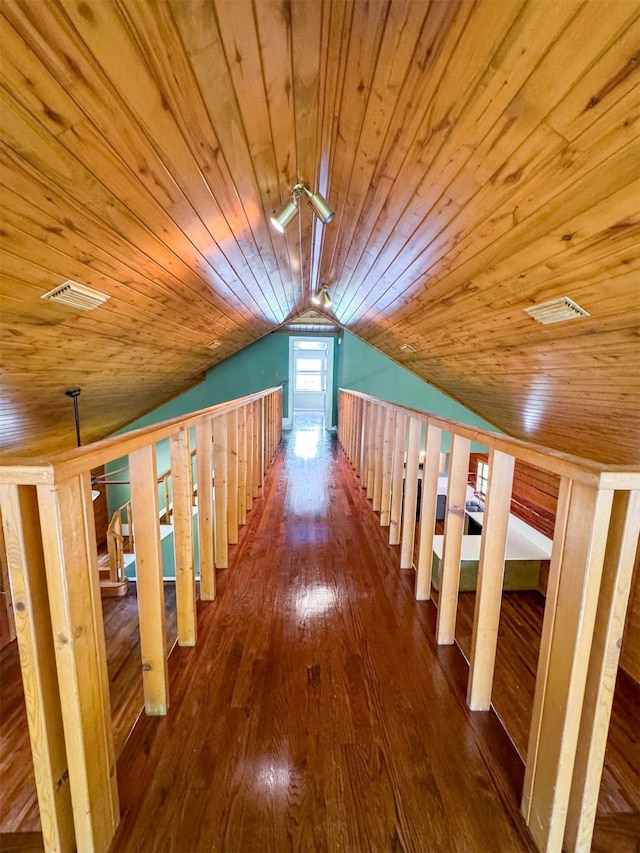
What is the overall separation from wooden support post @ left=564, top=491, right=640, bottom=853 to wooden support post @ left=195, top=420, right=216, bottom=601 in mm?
1498

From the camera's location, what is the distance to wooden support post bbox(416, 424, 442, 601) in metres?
1.71

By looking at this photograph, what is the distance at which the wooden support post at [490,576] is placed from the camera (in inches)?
45.2

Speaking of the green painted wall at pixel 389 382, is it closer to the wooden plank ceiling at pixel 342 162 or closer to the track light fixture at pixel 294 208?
the wooden plank ceiling at pixel 342 162

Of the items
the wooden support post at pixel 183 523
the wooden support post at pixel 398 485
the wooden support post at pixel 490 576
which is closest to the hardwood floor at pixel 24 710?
the wooden support post at pixel 183 523

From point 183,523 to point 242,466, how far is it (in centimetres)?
139

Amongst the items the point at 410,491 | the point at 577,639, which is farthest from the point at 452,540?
the point at 577,639

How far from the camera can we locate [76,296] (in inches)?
74.5

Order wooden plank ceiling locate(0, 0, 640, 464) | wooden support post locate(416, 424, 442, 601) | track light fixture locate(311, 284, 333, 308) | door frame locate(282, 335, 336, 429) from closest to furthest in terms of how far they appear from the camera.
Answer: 1. wooden plank ceiling locate(0, 0, 640, 464)
2. wooden support post locate(416, 424, 442, 601)
3. track light fixture locate(311, 284, 333, 308)
4. door frame locate(282, 335, 336, 429)

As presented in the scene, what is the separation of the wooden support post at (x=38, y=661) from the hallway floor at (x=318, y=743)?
0.20 meters

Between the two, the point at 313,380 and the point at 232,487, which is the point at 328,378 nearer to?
the point at 313,380

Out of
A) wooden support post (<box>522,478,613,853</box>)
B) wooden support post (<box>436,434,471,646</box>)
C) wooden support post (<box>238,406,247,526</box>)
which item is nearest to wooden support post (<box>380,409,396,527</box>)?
wooden support post (<box>238,406,247,526</box>)

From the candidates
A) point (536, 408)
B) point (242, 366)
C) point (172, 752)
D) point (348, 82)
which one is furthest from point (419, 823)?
point (242, 366)

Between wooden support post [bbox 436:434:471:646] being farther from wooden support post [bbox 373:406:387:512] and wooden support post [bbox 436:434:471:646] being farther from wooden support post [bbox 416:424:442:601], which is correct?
wooden support post [bbox 373:406:387:512]

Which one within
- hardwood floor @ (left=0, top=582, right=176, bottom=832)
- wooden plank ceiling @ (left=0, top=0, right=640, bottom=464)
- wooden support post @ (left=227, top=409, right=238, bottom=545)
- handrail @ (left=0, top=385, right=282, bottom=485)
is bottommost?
hardwood floor @ (left=0, top=582, right=176, bottom=832)
